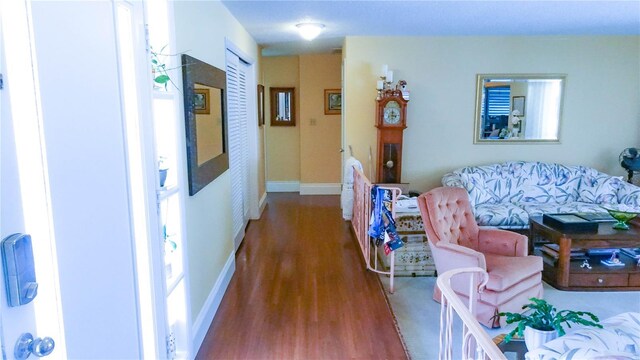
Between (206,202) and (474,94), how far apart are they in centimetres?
373

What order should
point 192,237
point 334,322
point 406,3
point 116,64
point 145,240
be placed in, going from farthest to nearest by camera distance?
1. point 406,3
2. point 334,322
3. point 192,237
4. point 145,240
5. point 116,64

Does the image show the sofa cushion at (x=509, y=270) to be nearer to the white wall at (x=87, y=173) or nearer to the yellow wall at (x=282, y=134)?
the white wall at (x=87, y=173)

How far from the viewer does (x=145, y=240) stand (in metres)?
1.81

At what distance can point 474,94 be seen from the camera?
5109 millimetres

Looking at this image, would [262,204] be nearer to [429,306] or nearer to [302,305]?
[302,305]

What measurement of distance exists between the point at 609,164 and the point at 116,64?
19.0ft

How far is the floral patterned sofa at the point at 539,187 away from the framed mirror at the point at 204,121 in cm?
A: 278

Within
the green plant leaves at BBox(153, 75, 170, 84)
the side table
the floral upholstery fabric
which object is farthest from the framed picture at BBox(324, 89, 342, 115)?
the floral upholstery fabric

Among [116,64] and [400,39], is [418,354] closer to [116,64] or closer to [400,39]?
[116,64]

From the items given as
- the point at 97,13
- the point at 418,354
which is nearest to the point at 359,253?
the point at 418,354

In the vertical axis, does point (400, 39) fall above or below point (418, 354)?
above

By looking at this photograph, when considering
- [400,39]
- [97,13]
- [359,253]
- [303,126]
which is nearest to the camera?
[97,13]

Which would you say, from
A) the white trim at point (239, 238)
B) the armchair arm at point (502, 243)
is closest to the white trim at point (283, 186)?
the white trim at point (239, 238)

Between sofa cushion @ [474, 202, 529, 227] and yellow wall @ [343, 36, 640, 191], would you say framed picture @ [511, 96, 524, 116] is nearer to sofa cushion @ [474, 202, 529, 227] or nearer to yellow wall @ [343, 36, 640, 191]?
yellow wall @ [343, 36, 640, 191]
